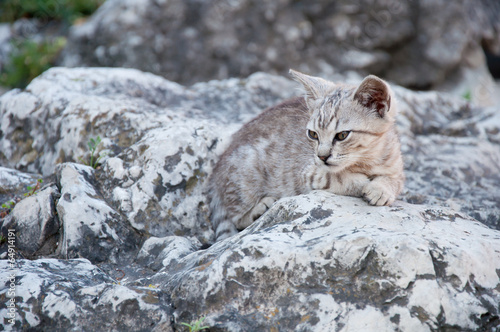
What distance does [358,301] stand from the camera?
2.41 m

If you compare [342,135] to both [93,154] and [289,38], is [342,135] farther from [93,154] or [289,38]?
[289,38]

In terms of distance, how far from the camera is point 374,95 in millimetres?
3299

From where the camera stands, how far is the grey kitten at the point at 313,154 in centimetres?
331

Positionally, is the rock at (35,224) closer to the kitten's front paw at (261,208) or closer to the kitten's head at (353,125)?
the kitten's front paw at (261,208)

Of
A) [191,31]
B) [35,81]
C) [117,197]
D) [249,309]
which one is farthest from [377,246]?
[191,31]

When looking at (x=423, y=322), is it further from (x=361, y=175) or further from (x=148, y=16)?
(x=148, y=16)

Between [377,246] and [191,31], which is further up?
[191,31]

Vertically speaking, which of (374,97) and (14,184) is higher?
(374,97)

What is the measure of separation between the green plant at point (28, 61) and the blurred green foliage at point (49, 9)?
709 millimetres

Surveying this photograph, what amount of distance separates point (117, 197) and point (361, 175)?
208 centimetres

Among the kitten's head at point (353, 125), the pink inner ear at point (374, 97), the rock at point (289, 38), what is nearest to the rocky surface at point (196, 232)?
the kitten's head at point (353, 125)

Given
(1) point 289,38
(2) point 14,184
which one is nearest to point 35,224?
(2) point 14,184

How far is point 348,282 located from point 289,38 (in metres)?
6.53

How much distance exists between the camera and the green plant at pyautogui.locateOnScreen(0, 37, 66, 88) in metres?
7.85
